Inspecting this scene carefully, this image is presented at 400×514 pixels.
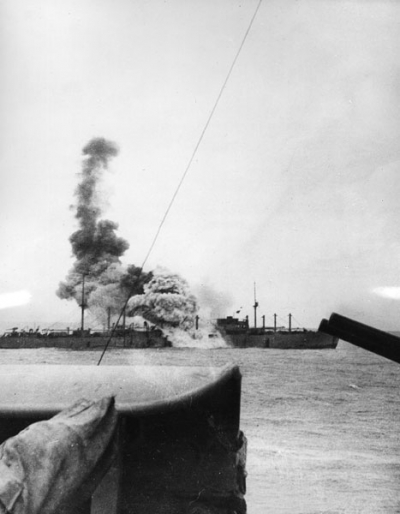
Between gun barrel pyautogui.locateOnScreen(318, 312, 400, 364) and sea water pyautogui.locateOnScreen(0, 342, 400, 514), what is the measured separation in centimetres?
101

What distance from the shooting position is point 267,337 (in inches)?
2876

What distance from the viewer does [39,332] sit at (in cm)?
6994

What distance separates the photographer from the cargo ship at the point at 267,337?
71875 mm

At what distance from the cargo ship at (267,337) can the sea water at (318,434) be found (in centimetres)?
806

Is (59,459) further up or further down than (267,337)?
further up

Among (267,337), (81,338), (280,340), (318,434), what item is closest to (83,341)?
(81,338)

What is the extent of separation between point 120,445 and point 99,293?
5604cm

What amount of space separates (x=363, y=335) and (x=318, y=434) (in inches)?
1046

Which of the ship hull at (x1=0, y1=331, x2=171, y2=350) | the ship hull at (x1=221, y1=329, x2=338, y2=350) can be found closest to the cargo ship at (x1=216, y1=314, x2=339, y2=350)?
the ship hull at (x1=221, y1=329, x2=338, y2=350)

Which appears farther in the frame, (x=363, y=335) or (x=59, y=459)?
(x=59, y=459)

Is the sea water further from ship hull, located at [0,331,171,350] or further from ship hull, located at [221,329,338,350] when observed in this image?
ship hull, located at [221,329,338,350]

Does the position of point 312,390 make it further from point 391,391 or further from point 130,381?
point 130,381

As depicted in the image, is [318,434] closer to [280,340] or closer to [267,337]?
[267,337]

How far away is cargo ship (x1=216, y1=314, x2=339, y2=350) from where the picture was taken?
71.9m
